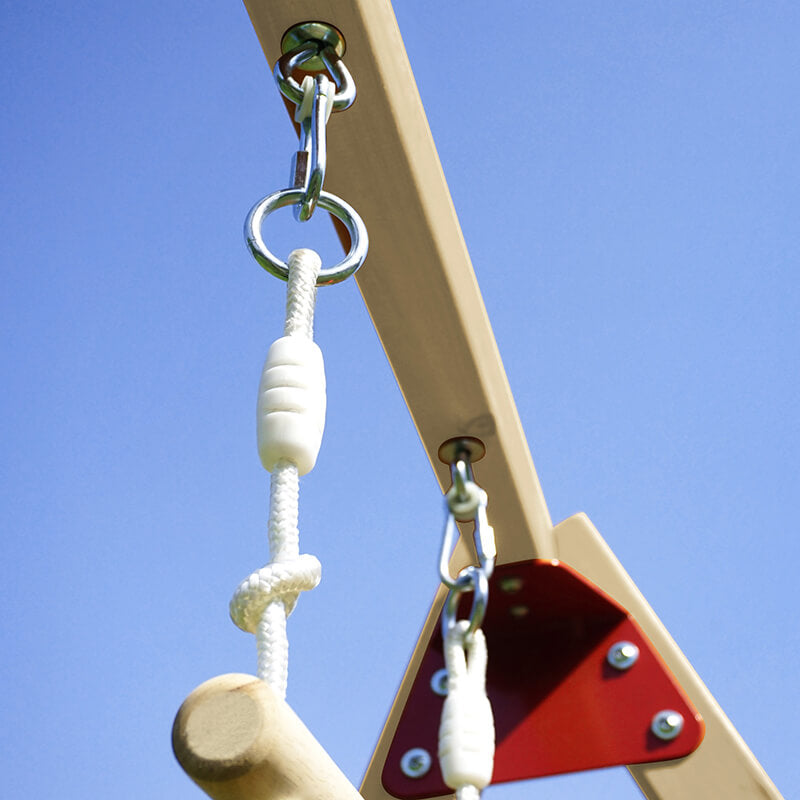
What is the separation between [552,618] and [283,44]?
0.62 m

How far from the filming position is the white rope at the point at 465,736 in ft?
1.29

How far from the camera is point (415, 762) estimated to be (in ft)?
3.04

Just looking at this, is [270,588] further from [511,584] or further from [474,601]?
[511,584]

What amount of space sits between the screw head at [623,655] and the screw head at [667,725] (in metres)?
0.06

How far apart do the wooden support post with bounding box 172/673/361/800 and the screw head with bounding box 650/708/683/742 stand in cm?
68

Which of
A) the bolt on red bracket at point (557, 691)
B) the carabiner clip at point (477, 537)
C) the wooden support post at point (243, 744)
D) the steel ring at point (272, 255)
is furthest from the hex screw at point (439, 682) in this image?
the wooden support post at point (243, 744)

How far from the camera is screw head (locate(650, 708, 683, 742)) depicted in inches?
35.2

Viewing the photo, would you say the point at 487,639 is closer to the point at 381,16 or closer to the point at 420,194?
the point at 420,194

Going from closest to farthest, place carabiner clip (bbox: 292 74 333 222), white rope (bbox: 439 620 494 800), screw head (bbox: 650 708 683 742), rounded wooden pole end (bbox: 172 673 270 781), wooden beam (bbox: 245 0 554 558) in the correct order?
rounded wooden pole end (bbox: 172 673 270 781) < white rope (bbox: 439 620 494 800) < carabiner clip (bbox: 292 74 333 222) < wooden beam (bbox: 245 0 554 558) < screw head (bbox: 650 708 683 742)

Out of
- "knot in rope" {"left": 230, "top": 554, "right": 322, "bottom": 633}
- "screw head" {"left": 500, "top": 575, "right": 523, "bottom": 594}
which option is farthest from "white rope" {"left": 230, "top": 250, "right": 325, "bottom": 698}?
"screw head" {"left": 500, "top": 575, "right": 523, "bottom": 594}

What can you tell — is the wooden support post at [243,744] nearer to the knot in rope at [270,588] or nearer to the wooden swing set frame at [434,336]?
the knot in rope at [270,588]

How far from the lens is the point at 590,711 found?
915 mm

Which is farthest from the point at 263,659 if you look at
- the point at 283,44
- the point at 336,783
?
the point at 283,44

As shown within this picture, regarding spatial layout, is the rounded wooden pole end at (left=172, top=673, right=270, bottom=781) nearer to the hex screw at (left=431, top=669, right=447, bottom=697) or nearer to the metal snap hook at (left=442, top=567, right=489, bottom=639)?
the metal snap hook at (left=442, top=567, right=489, bottom=639)
